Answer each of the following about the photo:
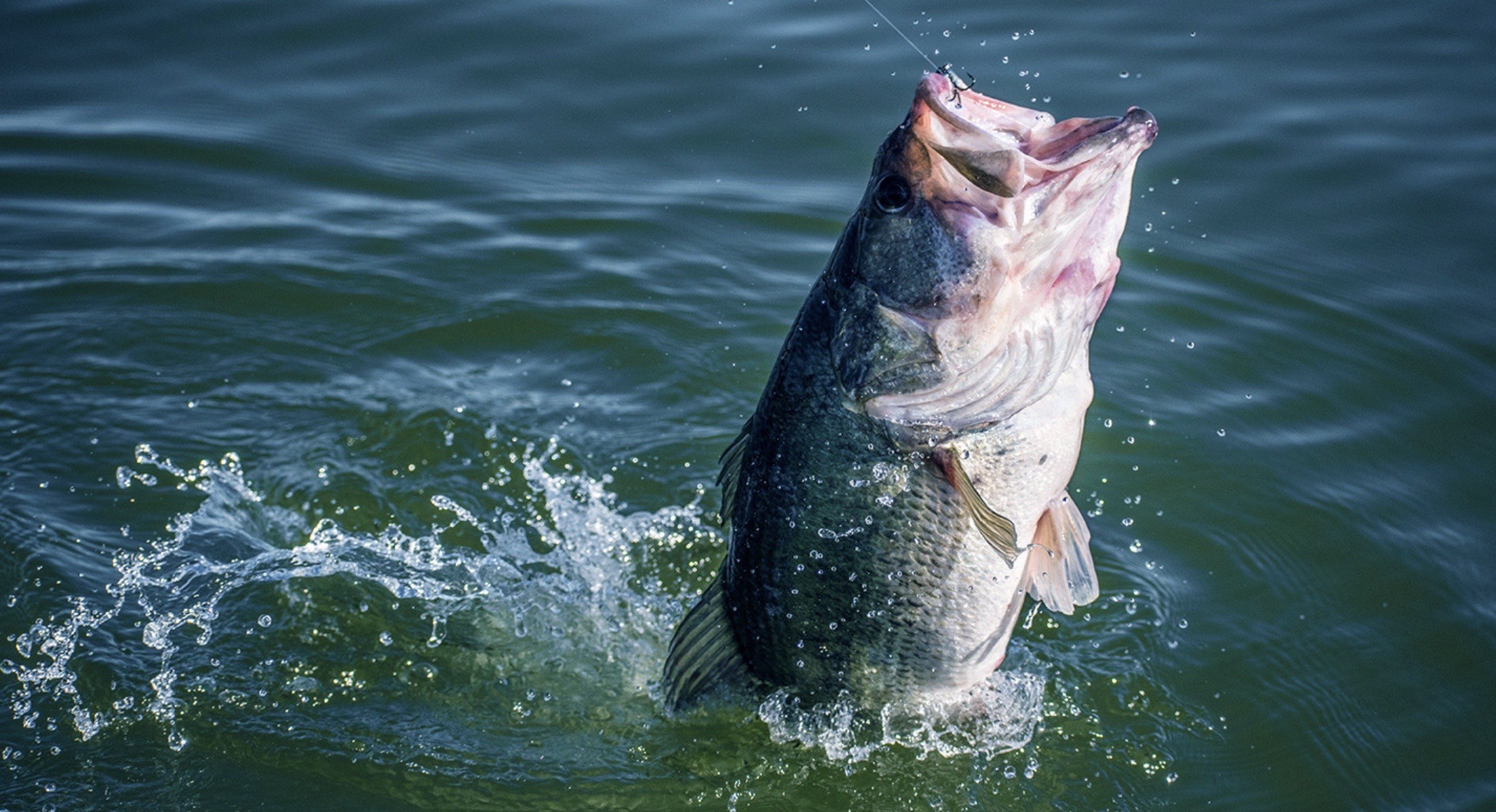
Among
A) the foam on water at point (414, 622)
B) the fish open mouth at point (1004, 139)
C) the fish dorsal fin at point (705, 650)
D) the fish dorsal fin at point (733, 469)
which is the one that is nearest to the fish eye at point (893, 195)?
the fish open mouth at point (1004, 139)

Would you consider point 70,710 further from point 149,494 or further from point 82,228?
point 82,228

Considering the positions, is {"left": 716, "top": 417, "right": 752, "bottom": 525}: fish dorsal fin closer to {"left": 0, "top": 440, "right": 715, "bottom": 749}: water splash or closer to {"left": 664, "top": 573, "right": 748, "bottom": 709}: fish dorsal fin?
{"left": 664, "top": 573, "right": 748, "bottom": 709}: fish dorsal fin

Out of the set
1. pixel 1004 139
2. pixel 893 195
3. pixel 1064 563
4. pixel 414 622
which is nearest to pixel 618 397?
pixel 414 622

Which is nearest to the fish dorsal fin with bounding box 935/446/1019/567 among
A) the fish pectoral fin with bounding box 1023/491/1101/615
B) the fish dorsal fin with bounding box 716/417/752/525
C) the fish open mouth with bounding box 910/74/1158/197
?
the fish pectoral fin with bounding box 1023/491/1101/615

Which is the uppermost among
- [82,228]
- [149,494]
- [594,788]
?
[82,228]

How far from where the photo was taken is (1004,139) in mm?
3105

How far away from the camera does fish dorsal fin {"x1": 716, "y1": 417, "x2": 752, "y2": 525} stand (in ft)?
12.1

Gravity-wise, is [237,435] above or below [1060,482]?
below

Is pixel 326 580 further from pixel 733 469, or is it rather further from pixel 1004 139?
pixel 1004 139

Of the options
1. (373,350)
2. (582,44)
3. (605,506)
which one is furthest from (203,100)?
(605,506)

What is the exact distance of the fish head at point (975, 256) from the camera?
3.11m

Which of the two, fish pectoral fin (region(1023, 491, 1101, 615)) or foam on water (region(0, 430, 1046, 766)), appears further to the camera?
foam on water (region(0, 430, 1046, 766))

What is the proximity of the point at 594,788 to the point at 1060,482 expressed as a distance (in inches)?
68.9

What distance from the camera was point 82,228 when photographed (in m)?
7.21
